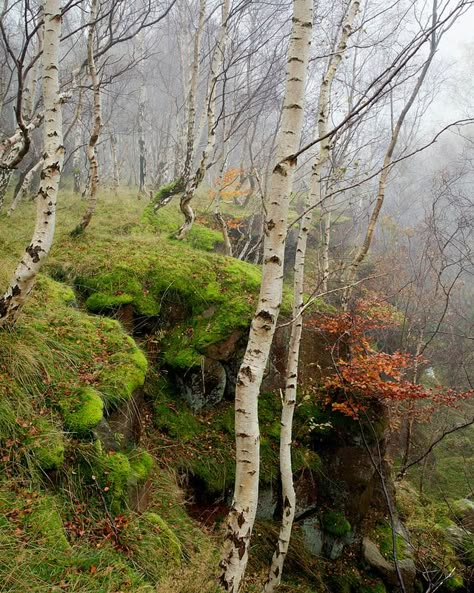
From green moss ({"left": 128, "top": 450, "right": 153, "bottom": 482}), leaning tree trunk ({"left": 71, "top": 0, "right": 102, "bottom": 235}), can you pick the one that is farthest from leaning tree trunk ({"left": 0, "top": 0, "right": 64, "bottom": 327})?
leaning tree trunk ({"left": 71, "top": 0, "right": 102, "bottom": 235})

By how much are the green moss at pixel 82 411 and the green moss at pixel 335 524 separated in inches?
148

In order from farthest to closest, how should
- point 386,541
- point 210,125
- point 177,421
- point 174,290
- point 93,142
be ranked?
point 210,125 < point 93,142 < point 174,290 < point 386,541 < point 177,421

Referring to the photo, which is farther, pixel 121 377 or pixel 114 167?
pixel 114 167

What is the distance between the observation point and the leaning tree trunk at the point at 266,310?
2830 millimetres

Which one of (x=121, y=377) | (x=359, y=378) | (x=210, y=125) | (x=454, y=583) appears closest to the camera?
(x=121, y=377)

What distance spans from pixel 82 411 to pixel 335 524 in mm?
4065

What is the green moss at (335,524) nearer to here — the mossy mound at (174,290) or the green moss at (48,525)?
the mossy mound at (174,290)

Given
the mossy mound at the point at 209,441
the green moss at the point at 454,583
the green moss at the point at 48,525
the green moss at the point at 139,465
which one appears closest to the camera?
the green moss at the point at 48,525

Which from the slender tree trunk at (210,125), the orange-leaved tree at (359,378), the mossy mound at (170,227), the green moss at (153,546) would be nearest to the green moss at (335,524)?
the orange-leaved tree at (359,378)

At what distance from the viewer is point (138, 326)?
564 centimetres

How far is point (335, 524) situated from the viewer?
5.36 meters

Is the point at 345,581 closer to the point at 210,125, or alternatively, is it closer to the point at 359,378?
the point at 359,378

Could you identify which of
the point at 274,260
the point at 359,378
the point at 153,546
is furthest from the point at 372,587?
the point at 274,260

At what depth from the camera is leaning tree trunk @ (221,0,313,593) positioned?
283 centimetres
